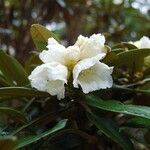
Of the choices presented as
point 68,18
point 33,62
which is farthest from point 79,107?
point 68,18

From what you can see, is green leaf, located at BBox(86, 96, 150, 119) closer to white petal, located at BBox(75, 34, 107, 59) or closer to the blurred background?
white petal, located at BBox(75, 34, 107, 59)

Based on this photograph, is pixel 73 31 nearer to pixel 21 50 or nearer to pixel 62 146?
pixel 21 50

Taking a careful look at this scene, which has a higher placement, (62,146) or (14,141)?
(14,141)

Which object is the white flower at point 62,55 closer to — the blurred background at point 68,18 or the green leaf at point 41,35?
the green leaf at point 41,35

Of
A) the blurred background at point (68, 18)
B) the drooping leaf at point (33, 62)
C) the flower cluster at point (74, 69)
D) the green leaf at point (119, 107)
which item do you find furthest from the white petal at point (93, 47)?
the blurred background at point (68, 18)

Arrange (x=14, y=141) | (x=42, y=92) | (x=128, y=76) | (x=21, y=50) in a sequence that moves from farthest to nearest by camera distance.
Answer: (x=21, y=50)
(x=128, y=76)
(x=42, y=92)
(x=14, y=141)

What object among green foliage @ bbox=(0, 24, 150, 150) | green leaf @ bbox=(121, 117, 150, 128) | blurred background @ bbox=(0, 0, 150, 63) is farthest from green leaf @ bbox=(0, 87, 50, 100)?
blurred background @ bbox=(0, 0, 150, 63)

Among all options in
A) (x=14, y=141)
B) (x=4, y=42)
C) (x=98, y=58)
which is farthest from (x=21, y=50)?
(x=14, y=141)
